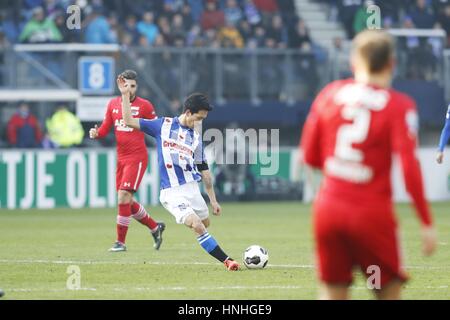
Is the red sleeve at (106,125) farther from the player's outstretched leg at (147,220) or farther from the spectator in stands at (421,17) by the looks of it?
the spectator in stands at (421,17)

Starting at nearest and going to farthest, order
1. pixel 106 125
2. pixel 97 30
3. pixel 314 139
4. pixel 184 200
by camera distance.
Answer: pixel 314 139, pixel 184 200, pixel 106 125, pixel 97 30

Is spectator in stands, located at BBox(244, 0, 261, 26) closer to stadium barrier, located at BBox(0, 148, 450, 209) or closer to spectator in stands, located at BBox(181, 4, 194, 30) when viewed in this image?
spectator in stands, located at BBox(181, 4, 194, 30)

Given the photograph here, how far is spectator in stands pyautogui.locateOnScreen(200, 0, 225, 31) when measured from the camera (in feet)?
96.9

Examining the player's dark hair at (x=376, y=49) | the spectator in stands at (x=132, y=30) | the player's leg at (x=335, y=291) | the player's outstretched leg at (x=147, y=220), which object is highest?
the spectator in stands at (x=132, y=30)

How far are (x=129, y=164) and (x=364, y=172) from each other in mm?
9467

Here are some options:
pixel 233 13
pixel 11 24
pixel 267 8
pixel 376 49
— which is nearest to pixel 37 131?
pixel 11 24

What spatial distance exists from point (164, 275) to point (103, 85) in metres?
14.0

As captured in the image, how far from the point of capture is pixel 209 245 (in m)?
12.9

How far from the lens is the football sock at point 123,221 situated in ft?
51.7

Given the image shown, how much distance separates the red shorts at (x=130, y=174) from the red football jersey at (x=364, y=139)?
29.9 feet

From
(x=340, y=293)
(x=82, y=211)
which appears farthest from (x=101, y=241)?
Result: (x=340, y=293)

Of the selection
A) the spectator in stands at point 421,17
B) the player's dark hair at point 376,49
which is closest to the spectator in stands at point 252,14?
the spectator in stands at point 421,17

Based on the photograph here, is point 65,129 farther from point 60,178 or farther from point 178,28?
point 178,28

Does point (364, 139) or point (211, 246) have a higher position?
point (364, 139)
